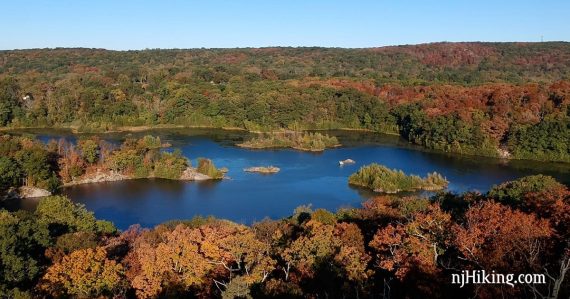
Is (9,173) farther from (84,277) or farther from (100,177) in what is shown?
(84,277)

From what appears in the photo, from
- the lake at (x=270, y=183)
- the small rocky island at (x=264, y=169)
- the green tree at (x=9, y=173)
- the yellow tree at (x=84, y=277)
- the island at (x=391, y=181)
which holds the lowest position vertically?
the lake at (x=270, y=183)

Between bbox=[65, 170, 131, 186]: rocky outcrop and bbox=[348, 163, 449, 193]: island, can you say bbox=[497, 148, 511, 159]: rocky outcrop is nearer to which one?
bbox=[348, 163, 449, 193]: island

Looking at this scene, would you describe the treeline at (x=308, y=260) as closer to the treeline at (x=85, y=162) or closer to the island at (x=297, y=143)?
the treeline at (x=85, y=162)

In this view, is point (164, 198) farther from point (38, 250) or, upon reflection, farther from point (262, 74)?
point (262, 74)

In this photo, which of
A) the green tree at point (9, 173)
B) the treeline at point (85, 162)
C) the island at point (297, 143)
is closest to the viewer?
the green tree at point (9, 173)

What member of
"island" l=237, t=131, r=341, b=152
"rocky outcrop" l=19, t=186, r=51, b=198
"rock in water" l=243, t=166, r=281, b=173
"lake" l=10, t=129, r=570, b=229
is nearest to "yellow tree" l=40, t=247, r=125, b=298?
"lake" l=10, t=129, r=570, b=229

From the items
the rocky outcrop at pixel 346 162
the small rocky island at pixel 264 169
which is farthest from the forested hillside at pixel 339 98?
the small rocky island at pixel 264 169
